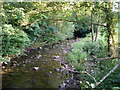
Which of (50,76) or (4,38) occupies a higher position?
(4,38)

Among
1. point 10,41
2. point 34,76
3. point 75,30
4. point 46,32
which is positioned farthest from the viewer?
point 75,30

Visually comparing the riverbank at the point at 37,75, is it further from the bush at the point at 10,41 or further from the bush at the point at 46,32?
the bush at the point at 46,32

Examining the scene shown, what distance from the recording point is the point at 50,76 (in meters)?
5.89

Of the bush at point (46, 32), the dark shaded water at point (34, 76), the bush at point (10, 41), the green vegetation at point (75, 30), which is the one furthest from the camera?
the bush at point (46, 32)

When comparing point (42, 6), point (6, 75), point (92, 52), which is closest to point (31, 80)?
point (6, 75)

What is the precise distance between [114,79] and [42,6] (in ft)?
11.2

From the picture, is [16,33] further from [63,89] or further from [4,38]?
[63,89]

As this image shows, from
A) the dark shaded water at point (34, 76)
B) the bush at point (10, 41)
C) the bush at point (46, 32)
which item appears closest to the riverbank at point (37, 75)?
the dark shaded water at point (34, 76)

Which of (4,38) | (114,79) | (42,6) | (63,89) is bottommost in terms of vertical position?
(63,89)

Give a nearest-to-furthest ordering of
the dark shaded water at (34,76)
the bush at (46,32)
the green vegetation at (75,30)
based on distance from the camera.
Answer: the green vegetation at (75,30)
the dark shaded water at (34,76)
the bush at (46,32)

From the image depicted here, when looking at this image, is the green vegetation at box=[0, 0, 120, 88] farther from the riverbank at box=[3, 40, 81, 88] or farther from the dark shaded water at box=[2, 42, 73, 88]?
the dark shaded water at box=[2, 42, 73, 88]

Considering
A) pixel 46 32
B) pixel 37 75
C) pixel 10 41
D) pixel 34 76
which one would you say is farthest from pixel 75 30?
pixel 34 76

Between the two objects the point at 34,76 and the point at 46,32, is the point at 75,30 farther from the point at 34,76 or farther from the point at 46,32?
the point at 34,76

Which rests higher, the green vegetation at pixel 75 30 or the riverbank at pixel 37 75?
the green vegetation at pixel 75 30
